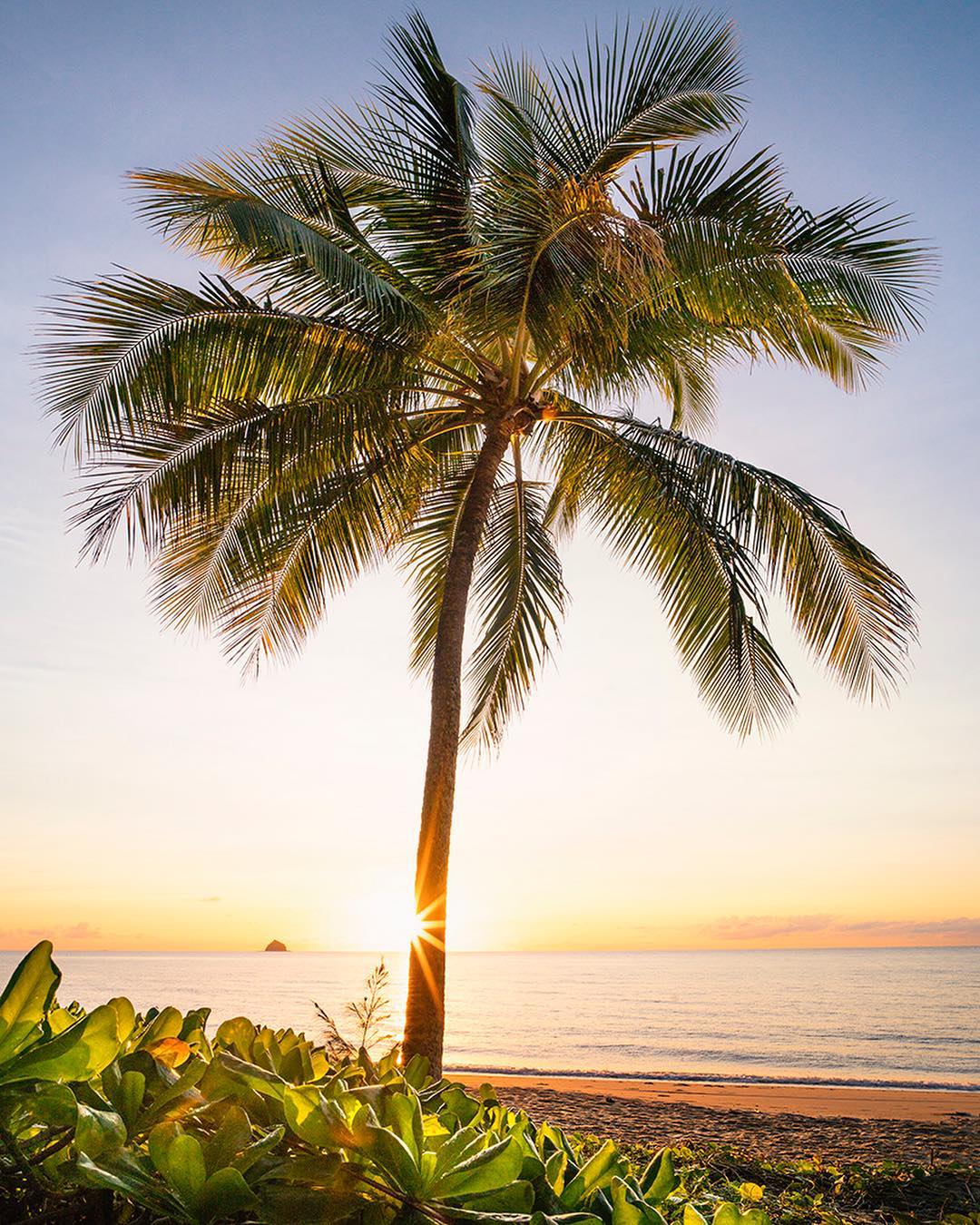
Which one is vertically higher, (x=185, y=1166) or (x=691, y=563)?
(x=691, y=563)

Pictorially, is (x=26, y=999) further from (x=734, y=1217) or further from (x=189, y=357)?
(x=189, y=357)

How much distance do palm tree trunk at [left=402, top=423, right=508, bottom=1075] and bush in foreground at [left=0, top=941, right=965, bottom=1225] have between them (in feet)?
16.7

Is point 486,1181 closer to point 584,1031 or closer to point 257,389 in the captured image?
point 257,389

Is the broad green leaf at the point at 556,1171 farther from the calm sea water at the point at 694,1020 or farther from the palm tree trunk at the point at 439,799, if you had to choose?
the calm sea water at the point at 694,1020

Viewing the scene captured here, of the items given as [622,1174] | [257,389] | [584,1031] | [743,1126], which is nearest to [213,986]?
[584,1031]

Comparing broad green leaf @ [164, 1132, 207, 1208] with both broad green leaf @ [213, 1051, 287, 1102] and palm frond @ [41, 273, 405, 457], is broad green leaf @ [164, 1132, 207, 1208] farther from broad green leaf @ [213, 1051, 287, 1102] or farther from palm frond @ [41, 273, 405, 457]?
palm frond @ [41, 273, 405, 457]

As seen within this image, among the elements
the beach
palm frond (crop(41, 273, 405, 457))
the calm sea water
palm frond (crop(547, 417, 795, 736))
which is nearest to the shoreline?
the beach

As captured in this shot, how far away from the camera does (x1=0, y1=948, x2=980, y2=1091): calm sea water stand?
18.7 metres

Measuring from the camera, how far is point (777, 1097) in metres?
12.5

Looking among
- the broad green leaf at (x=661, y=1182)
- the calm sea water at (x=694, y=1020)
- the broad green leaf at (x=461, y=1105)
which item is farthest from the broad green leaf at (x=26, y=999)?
the calm sea water at (x=694, y=1020)

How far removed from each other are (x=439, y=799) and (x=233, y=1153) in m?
5.86

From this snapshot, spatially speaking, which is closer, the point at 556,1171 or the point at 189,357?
the point at 556,1171

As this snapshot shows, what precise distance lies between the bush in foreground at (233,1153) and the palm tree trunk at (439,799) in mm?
5082

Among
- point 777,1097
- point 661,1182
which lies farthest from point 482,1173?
point 777,1097
